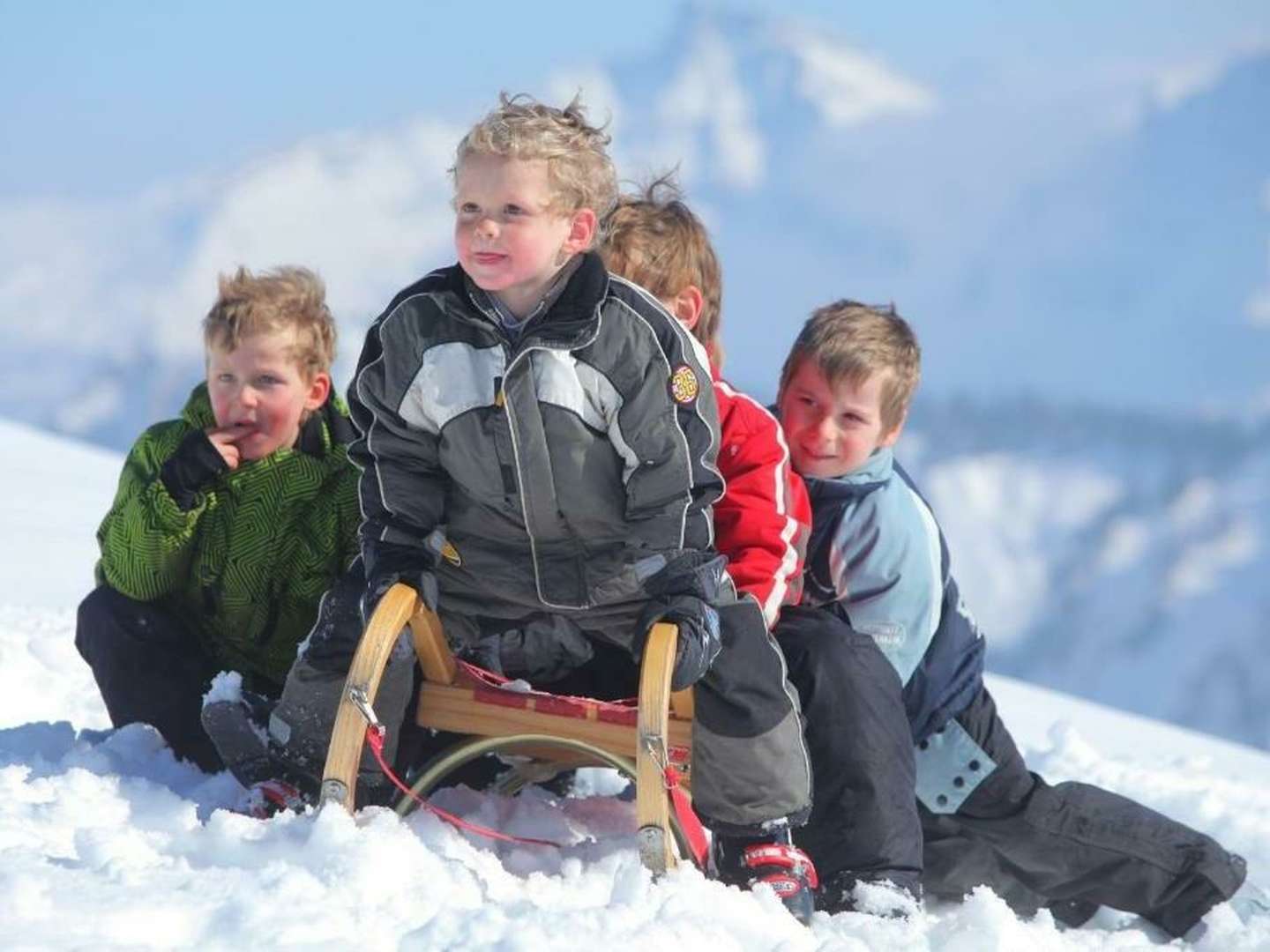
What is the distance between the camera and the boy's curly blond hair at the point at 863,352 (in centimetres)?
378

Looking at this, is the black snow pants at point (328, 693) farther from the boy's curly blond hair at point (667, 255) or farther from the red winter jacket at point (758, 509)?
the boy's curly blond hair at point (667, 255)

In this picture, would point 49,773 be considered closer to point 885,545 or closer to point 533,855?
point 533,855

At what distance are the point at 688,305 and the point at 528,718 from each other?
1053 millimetres

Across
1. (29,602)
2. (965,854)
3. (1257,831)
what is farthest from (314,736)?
(29,602)

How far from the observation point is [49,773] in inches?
133

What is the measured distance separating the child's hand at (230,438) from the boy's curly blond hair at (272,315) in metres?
0.18

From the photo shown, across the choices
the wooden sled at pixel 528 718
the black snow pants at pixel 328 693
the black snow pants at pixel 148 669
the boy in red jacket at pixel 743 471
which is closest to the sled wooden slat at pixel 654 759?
the wooden sled at pixel 528 718

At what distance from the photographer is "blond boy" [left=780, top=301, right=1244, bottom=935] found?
3.38 meters

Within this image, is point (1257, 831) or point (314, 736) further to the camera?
point (1257, 831)

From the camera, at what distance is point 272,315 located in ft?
12.5

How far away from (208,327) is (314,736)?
1.10 meters

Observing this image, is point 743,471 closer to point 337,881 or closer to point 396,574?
point 396,574

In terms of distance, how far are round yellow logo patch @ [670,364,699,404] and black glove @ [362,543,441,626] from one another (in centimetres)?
56

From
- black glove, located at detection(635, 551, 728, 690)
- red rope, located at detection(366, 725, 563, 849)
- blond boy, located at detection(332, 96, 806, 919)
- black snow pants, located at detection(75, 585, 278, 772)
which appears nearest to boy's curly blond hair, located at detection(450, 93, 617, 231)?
blond boy, located at detection(332, 96, 806, 919)
